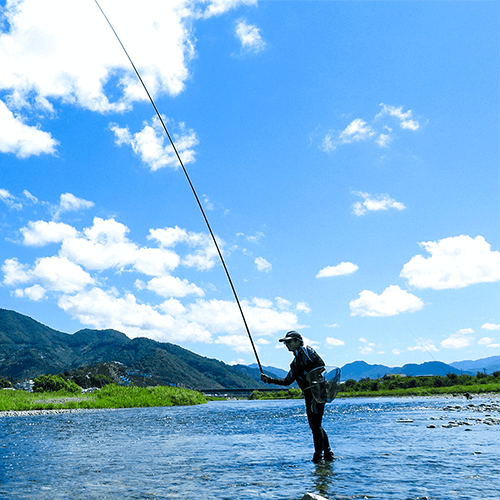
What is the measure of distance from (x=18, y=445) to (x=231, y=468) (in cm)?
1153

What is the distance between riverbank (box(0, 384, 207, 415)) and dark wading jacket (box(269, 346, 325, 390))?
4213 centimetres

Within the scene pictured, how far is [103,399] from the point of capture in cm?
6106

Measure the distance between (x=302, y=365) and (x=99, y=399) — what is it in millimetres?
57921

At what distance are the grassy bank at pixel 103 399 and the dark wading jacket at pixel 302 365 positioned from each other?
44.8m

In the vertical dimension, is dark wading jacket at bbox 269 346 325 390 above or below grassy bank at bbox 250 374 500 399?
above

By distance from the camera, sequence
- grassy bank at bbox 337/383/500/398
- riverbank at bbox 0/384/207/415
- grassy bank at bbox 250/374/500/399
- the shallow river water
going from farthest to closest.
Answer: grassy bank at bbox 250/374/500/399, grassy bank at bbox 337/383/500/398, riverbank at bbox 0/384/207/415, the shallow river water

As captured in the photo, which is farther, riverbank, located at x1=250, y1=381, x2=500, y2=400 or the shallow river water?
riverbank, located at x1=250, y1=381, x2=500, y2=400

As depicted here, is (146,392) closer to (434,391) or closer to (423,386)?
(434,391)

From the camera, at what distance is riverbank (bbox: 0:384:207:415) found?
4853cm

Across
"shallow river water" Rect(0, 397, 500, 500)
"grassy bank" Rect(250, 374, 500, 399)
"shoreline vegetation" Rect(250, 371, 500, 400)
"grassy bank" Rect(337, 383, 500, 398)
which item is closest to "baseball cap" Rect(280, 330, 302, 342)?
"shallow river water" Rect(0, 397, 500, 500)

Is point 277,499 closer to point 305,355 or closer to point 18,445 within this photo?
point 305,355

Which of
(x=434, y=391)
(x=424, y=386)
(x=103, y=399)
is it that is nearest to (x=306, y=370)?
(x=103, y=399)

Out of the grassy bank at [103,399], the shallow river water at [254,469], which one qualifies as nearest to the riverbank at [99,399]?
the grassy bank at [103,399]

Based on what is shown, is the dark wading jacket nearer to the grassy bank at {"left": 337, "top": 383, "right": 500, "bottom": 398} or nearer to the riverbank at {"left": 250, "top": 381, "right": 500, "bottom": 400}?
the riverbank at {"left": 250, "top": 381, "right": 500, "bottom": 400}
